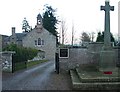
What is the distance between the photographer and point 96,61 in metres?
18.1

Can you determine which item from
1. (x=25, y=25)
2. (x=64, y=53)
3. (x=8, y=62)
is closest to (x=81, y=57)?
(x=64, y=53)

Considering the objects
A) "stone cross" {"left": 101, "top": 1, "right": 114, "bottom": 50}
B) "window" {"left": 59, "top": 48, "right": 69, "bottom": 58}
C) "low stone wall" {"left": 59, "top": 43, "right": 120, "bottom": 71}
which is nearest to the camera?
"stone cross" {"left": 101, "top": 1, "right": 114, "bottom": 50}

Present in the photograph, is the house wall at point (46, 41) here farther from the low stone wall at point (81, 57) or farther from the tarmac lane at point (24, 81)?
the tarmac lane at point (24, 81)

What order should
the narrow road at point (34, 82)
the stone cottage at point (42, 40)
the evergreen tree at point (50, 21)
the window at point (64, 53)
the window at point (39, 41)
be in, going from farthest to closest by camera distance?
1. the evergreen tree at point (50, 21)
2. the window at point (39, 41)
3. the stone cottage at point (42, 40)
4. the window at point (64, 53)
5. the narrow road at point (34, 82)

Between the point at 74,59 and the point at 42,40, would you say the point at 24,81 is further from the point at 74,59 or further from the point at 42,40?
the point at 42,40

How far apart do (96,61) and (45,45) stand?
41382 millimetres

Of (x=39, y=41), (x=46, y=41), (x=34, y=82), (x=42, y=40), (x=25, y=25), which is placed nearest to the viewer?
(x=34, y=82)

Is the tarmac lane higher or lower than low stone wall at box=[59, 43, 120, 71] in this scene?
lower

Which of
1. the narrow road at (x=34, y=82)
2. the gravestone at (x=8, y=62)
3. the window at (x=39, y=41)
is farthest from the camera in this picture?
the window at (x=39, y=41)

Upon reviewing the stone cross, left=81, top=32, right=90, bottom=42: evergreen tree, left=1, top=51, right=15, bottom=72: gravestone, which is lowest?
left=1, top=51, right=15, bottom=72: gravestone

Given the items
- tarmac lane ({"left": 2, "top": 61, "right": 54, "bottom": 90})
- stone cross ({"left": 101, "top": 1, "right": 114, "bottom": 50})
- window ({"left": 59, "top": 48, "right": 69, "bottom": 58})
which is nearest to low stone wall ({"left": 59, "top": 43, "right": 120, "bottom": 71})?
window ({"left": 59, "top": 48, "right": 69, "bottom": 58})

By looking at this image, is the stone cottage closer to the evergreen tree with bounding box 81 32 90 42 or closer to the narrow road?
the evergreen tree with bounding box 81 32 90 42

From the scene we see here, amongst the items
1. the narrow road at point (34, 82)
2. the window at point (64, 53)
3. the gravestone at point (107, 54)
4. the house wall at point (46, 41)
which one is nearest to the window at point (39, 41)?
the house wall at point (46, 41)

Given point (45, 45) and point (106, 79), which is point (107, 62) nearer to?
point (106, 79)
